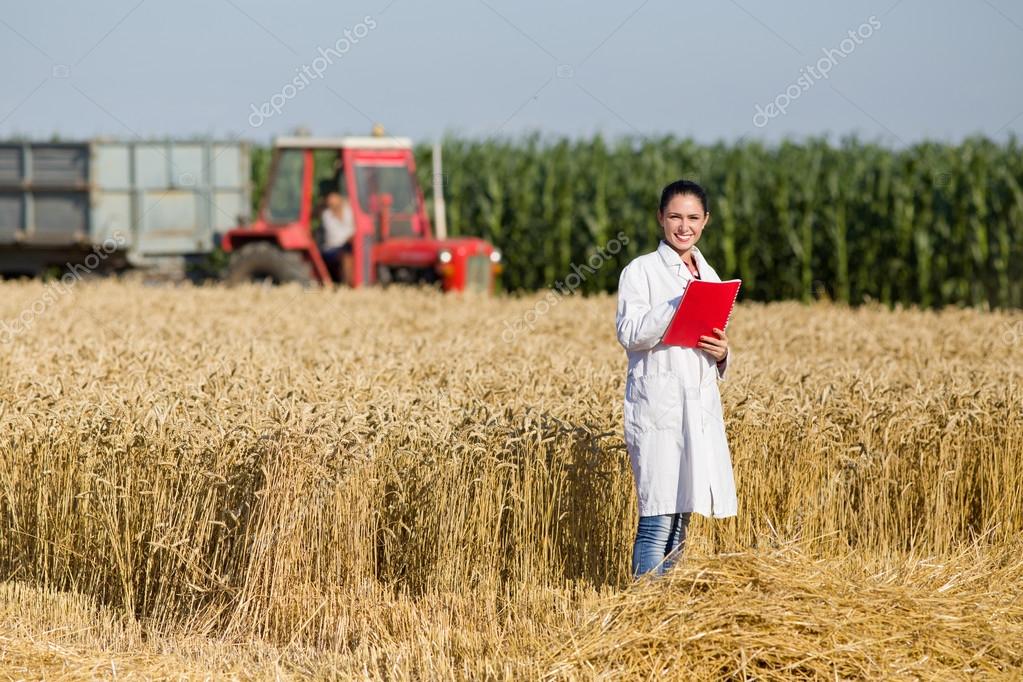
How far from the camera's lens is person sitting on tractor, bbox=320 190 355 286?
1319cm

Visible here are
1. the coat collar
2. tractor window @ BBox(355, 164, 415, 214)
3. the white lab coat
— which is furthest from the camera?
tractor window @ BBox(355, 164, 415, 214)

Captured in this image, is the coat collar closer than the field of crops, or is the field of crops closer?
the coat collar

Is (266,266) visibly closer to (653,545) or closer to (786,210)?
(786,210)

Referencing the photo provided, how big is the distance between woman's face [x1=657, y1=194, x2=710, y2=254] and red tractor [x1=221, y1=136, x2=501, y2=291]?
8618 mm

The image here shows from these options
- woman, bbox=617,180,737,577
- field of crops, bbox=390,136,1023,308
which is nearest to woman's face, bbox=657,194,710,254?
woman, bbox=617,180,737,577

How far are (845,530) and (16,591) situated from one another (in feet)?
10.9

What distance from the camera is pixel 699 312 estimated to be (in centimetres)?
415

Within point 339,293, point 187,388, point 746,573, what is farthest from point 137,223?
point 746,573

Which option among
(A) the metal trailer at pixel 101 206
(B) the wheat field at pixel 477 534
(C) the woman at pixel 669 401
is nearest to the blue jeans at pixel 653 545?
(C) the woman at pixel 669 401

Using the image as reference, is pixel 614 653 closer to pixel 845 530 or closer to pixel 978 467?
pixel 845 530

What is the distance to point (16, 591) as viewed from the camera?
5.12 metres

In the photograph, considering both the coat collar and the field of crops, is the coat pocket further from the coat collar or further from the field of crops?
the field of crops

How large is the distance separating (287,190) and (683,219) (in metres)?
10.1

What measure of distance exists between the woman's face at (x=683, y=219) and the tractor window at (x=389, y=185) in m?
9.27
